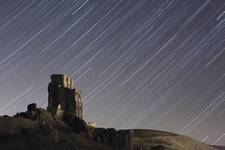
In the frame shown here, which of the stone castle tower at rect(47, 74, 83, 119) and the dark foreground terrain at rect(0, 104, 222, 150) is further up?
the stone castle tower at rect(47, 74, 83, 119)

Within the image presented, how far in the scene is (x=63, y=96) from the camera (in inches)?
5128

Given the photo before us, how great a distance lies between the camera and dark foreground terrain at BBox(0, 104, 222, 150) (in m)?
91.9

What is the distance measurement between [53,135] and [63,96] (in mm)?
34335

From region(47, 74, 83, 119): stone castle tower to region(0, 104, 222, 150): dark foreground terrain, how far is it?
9.09 m

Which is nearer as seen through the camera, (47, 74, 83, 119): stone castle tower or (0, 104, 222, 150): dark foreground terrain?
(0, 104, 222, 150): dark foreground terrain

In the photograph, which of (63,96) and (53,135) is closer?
(53,135)

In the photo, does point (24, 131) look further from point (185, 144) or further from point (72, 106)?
point (185, 144)

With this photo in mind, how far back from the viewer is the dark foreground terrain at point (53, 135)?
301ft

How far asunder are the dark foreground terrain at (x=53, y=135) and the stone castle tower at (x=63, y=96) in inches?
358

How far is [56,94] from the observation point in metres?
129

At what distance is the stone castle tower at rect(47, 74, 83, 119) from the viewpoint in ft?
421

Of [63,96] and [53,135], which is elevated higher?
[63,96]

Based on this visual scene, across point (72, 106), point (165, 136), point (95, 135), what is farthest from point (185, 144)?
point (95, 135)

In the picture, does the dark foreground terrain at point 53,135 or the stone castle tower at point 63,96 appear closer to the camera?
the dark foreground terrain at point 53,135
